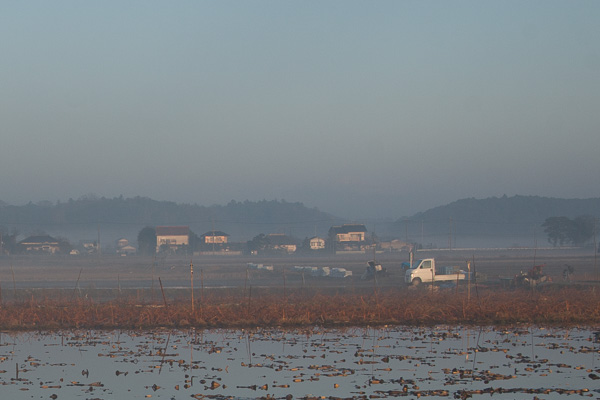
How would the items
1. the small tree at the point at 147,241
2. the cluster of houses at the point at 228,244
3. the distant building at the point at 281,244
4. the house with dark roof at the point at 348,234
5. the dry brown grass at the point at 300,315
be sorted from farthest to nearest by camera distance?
the house with dark roof at the point at 348,234
the small tree at the point at 147,241
the distant building at the point at 281,244
the cluster of houses at the point at 228,244
the dry brown grass at the point at 300,315

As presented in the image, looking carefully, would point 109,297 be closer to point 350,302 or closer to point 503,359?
point 350,302

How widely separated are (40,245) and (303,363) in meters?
143

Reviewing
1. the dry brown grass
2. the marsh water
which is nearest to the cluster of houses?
the dry brown grass

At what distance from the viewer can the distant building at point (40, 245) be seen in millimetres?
146000

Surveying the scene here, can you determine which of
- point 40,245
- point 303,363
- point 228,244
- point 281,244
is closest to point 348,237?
point 281,244

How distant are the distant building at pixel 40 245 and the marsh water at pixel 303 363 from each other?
13087cm

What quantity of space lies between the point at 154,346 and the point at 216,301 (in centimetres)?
1026

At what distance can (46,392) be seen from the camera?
1391 centimetres

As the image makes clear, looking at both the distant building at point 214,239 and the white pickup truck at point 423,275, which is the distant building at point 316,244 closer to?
the distant building at point 214,239

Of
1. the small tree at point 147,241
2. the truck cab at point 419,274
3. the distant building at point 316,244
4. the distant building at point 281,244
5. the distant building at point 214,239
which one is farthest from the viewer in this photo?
the distant building at point 316,244

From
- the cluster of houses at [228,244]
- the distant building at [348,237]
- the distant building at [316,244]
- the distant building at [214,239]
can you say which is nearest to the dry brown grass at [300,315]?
the cluster of houses at [228,244]

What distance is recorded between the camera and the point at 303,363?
55.6ft

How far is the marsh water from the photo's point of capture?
→ 45.5ft

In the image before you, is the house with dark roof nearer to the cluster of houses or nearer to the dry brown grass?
the cluster of houses
